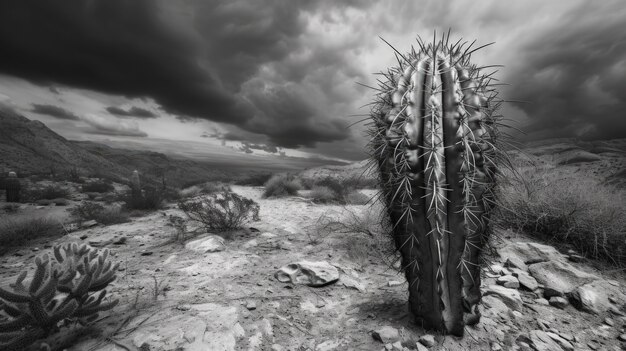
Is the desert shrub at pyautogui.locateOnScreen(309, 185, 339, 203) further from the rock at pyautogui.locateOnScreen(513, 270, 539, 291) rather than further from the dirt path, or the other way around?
the rock at pyautogui.locateOnScreen(513, 270, 539, 291)

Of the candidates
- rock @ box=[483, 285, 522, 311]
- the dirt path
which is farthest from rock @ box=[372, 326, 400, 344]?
rock @ box=[483, 285, 522, 311]

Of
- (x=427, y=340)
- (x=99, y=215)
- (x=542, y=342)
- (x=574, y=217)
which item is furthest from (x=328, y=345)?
(x=99, y=215)

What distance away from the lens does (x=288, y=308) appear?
2395mm

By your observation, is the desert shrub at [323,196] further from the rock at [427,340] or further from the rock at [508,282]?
the rock at [427,340]

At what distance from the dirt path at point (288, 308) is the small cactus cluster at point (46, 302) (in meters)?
0.23

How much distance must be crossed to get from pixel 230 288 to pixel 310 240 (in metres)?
1.71

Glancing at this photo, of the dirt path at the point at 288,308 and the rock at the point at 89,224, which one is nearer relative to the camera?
the dirt path at the point at 288,308

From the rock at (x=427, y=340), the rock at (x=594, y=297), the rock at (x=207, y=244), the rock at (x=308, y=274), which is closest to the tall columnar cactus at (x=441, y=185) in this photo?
the rock at (x=427, y=340)

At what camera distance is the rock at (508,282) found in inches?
110

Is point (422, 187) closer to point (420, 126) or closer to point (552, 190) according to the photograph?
point (420, 126)

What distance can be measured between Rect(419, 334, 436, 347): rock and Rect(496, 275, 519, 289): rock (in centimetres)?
144

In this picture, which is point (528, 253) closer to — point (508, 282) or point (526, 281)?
point (526, 281)

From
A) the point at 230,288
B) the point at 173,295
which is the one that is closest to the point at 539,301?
the point at 230,288

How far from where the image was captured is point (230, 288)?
2.67 metres
